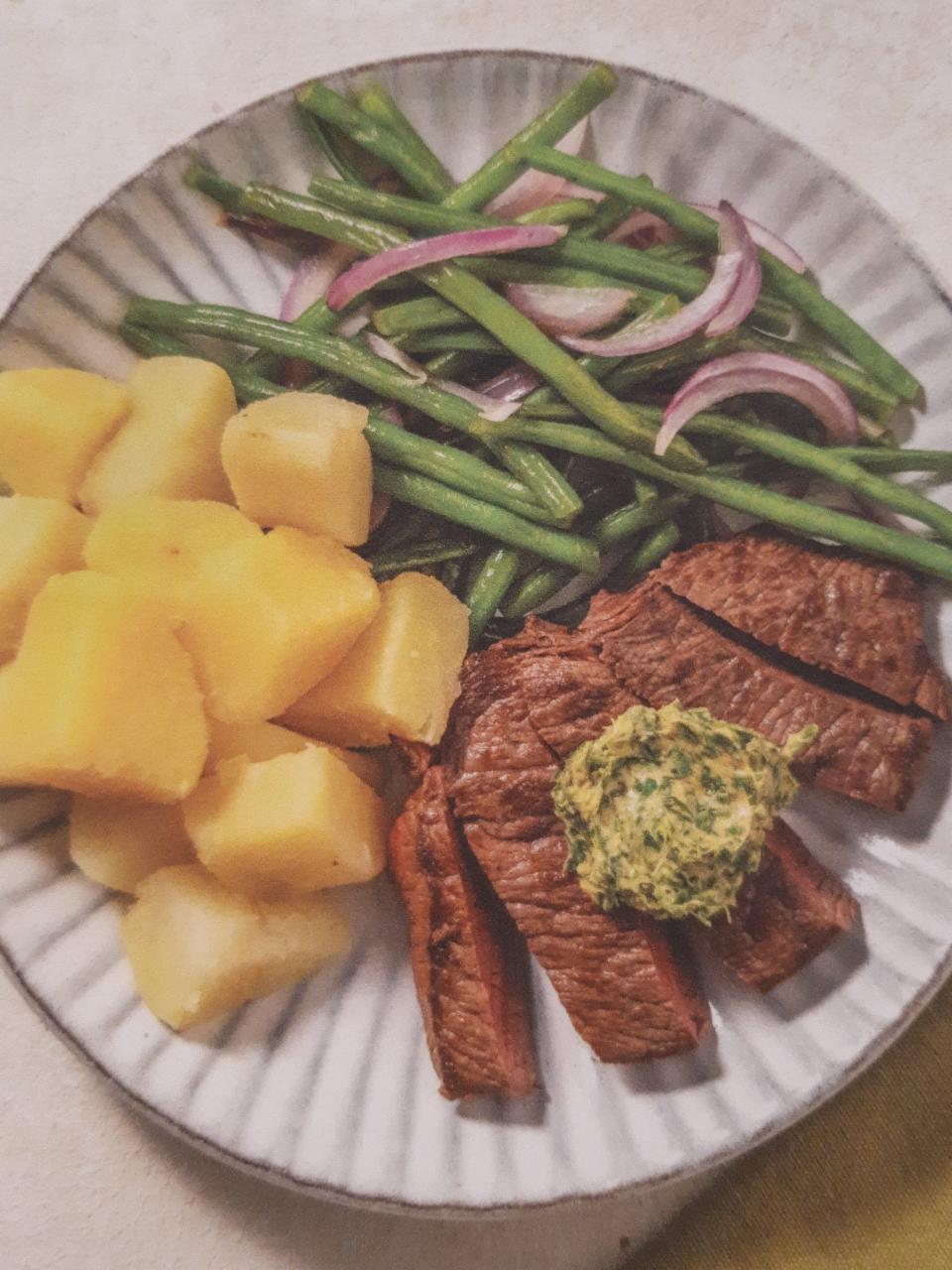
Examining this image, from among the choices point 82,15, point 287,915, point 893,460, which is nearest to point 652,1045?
point 287,915

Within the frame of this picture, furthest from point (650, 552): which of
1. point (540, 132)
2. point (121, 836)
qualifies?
point (121, 836)

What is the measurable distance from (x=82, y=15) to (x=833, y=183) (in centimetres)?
225

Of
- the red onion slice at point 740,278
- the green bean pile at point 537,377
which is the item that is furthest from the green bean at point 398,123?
the red onion slice at point 740,278

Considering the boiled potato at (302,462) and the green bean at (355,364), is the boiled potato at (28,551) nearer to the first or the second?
the boiled potato at (302,462)

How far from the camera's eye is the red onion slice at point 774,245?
2.45 meters

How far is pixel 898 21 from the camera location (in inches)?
111

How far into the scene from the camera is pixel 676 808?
2.08 meters

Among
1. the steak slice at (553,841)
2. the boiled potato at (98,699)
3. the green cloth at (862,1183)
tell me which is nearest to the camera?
the boiled potato at (98,699)

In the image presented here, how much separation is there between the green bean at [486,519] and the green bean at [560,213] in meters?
0.70

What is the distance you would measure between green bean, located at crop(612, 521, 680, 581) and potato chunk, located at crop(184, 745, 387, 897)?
914mm

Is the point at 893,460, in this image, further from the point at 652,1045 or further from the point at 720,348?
the point at 652,1045

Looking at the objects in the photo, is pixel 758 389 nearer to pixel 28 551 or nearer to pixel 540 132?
pixel 540 132

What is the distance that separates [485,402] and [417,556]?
43cm

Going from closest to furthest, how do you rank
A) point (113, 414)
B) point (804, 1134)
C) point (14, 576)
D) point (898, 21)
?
point (14, 576)
point (113, 414)
point (804, 1134)
point (898, 21)
